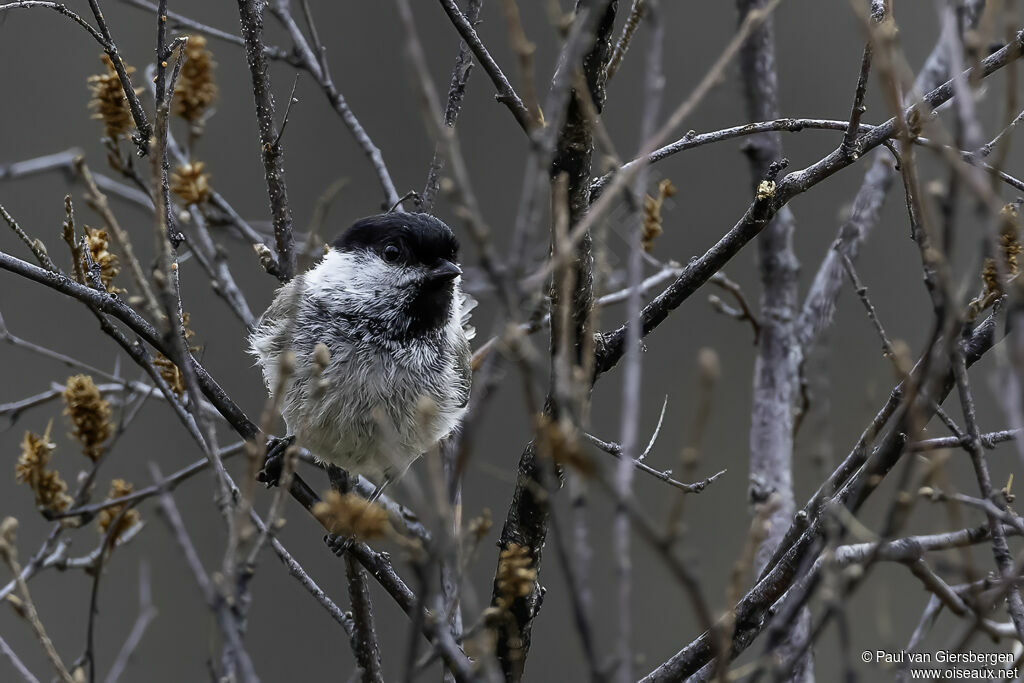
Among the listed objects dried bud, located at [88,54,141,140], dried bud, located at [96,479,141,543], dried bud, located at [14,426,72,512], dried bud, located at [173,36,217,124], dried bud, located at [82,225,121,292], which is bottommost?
dried bud, located at [96,479,141,543]

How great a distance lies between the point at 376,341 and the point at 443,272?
0.29 meters

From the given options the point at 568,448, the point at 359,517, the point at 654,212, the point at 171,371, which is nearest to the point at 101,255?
the point at 171,371

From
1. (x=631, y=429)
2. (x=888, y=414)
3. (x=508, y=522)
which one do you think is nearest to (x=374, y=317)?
(x=508, y=522)

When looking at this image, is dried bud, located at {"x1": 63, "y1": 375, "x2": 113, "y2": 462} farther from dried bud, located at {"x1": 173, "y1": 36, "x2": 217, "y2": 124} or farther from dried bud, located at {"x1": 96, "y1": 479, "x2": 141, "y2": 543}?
dried bud, located at {"x1": 173, "y1": 36, "x2": 217, "y2": 124}

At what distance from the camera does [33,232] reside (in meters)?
6.20

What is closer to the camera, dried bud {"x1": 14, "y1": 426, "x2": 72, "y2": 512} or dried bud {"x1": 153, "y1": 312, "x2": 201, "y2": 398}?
dried bud {"x1": 14, "y1": 426, "x2": 72, "y2": 512}

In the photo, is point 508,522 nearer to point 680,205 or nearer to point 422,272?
point 422,272

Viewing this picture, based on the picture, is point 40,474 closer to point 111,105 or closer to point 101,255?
point 101,255

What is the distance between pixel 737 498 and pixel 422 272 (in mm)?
3927

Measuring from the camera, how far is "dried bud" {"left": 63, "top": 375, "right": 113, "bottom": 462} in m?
2.37

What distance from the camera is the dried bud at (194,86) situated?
286cm

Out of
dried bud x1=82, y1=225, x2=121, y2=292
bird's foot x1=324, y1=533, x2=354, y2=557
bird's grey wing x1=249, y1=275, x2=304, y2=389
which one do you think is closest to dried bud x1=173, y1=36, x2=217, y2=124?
bird's grey wing x1=249, y1=275, x2=304, y2=389

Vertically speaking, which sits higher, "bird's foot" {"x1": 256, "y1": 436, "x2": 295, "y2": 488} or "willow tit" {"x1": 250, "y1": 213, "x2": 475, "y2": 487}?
"willow tit" {"x1": 250, "y1": 213, "x2": 475, "y2": 487}

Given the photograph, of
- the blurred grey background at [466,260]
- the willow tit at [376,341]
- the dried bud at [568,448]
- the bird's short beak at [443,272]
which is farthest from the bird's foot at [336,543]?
the blurred grey background at [466,260]
